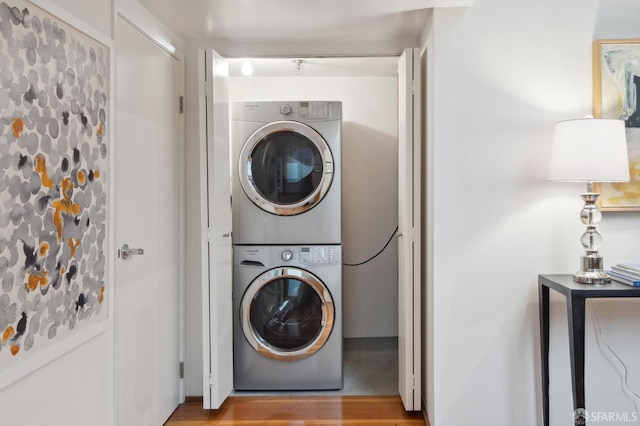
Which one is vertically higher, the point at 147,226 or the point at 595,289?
the point at 147,226

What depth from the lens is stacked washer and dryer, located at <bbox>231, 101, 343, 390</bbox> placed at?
8.75ft

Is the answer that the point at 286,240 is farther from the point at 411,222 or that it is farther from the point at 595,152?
the point at 595,152

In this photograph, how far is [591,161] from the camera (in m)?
1.79

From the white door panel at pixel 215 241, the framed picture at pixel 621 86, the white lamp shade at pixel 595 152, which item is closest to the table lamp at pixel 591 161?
the white lamp shade at pixel 595 152

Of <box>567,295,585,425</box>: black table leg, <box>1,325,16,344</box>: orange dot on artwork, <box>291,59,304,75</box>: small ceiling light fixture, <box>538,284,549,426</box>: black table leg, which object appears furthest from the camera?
<box>291,59,304,75</box>: small ceiling light fixture

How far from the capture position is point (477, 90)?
207 centimetres

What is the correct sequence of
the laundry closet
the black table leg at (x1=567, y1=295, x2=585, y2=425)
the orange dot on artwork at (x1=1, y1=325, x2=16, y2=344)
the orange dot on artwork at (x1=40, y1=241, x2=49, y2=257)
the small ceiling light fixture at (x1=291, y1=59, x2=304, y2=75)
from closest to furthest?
the orange dot on artwork at (x1=1, y1=325, x2=16, y2=344) → the orange dot on artwork at (x1=40, y1=241, x2=49, y2=257) → the black table leg at (x1=567, y1=295, x2=585, y2=425) → the small ceiling light fixture at (x1=291, y1=59, x2=304, y2=75) → the laundry closet

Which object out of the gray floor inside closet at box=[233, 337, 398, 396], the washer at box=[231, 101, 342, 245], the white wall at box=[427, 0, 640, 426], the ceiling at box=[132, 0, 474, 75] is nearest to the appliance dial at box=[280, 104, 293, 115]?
the washer at box=[231, 101, 342, 245]

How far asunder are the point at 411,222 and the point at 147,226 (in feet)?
4.35

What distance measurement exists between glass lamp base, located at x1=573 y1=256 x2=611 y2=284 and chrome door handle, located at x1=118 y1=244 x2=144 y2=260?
6.20 ft

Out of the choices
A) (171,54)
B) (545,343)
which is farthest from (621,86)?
(171,54)

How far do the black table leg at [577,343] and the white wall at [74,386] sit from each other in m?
1.83

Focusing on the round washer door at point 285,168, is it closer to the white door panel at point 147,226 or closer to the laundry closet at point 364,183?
the white door panel at point 147,226

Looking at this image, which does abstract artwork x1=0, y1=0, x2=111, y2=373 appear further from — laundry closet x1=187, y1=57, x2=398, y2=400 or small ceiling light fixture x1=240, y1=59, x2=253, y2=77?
laundry closet x1=187, y1=57, x2=398, y2=400
